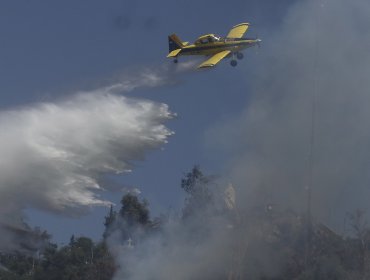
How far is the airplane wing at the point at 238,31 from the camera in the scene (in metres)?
86.8

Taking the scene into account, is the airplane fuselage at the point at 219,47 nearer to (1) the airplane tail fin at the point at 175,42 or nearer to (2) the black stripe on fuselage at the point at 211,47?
(2) the black stripe on fuselage at the point at 211,47

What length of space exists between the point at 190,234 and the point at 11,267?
36188mm

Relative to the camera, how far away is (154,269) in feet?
260

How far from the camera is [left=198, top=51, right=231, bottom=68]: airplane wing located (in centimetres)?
7744

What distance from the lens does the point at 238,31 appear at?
290 ft

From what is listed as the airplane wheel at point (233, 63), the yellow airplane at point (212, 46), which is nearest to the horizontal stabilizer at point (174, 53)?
the yellow airplane at point (212, 46)

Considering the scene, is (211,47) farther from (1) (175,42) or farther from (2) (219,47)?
(1) (175,42)

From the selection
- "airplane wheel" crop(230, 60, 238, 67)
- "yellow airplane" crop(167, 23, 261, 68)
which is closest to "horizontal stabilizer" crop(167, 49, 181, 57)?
"yellow airplane" crop(167, 23, 261, 68)

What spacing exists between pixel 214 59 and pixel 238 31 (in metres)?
9.81

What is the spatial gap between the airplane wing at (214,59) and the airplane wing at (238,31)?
6241 millimetres

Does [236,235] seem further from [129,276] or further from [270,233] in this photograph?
[129,276]

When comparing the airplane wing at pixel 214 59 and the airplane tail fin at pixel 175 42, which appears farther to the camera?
the airplane tail fin at pixel 175 42

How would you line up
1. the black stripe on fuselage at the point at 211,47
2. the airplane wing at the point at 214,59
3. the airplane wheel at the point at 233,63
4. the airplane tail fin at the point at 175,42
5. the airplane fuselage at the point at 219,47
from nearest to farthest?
the airplane wheel at the point at 233,63 < the airplane wing at the point at 214,59 < the airplane fuselage at the point at 219,47 < the black stripe on fuselage at the point at 211,47 < the airplane tail fin at the point at 175,42

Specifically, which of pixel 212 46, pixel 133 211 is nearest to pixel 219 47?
pixel 212 46
